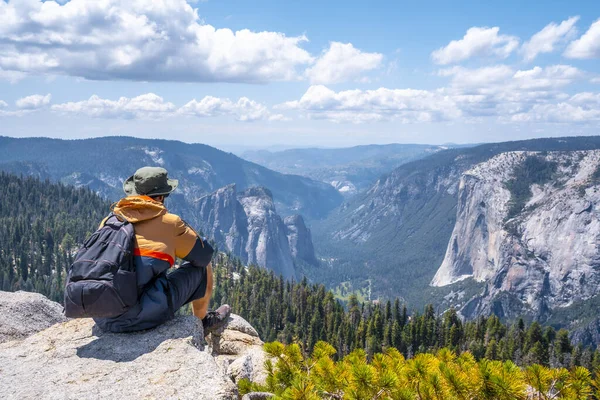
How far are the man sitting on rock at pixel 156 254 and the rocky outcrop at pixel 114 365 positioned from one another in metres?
0.46

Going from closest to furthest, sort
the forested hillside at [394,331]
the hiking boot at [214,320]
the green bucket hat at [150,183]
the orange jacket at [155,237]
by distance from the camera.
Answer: the orange jacket at [155,237]
the green bucket hat at [150,183]
the hiking boot at [214,320]
the forested hillside at [394,331]

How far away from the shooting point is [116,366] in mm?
8578

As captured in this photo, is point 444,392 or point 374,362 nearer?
point 444,392

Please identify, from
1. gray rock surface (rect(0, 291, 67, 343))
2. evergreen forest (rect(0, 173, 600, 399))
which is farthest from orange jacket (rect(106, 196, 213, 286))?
gray rock surface (rect(0, 291, 67, 343))

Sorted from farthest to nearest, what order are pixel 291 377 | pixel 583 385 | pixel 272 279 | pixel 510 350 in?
pixel 272 279 → pixel 510 350 → pixel 291 377 → pixel 583 385

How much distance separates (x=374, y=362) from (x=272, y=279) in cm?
15156

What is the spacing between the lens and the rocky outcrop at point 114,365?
25.6 ft

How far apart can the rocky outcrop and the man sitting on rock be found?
458 mm

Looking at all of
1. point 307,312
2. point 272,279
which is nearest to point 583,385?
point 307,312

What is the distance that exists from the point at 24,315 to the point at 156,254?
8.82 m

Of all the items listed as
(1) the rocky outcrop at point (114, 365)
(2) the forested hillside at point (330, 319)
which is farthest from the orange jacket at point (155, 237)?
(2) the forested hillside at point (330, 319)

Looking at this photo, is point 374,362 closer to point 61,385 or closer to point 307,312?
point 61,385

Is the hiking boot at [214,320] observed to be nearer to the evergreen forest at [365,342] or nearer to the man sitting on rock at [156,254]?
the man sitting on rock at [156,254]

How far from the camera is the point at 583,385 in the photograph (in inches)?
334
